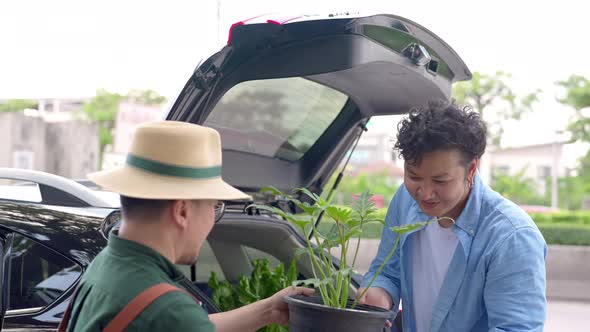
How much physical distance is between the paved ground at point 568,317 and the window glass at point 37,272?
8.04 metres

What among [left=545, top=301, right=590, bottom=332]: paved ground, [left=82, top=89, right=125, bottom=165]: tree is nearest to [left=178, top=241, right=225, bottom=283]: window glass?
[left=545, top=301, right=590, bottom=332]: paved ground

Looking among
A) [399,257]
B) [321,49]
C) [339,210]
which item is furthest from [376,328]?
[321,49]

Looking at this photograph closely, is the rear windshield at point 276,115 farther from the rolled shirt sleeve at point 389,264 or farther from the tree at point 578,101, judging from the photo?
the tree at point 578,101

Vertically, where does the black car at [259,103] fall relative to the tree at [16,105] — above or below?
above

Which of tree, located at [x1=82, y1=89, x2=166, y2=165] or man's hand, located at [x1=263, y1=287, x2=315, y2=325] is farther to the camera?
tree, located at [x1=82, y1=89, x2=166, y2=165]

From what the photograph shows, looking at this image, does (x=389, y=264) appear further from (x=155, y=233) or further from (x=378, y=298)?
(x=155, y=233)

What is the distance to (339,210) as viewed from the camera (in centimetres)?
227

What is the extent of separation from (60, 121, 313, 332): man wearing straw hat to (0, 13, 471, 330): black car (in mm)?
1025

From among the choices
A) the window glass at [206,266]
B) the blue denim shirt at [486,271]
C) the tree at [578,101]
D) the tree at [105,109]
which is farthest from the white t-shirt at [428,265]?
the tree at [105,109]

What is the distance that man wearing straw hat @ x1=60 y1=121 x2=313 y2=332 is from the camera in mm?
1541

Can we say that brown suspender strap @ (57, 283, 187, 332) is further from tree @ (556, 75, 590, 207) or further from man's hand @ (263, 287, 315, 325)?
tree @ (556, 75, 590, 207)

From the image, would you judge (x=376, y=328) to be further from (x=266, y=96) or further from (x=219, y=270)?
(x=219, y=270)

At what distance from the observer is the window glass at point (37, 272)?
9.28ft

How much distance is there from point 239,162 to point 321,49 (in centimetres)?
117
